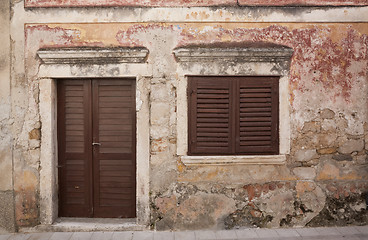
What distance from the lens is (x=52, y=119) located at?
174 inches

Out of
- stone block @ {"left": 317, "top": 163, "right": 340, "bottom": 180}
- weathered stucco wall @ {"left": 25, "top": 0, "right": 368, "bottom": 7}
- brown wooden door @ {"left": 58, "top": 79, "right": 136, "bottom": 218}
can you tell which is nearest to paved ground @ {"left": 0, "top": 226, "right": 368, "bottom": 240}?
brown wooden door @ {"left": 58, "top": 79, "right": 136, "bottom": 218}

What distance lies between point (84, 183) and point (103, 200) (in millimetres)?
366

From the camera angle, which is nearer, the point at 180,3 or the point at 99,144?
the point at 180,3

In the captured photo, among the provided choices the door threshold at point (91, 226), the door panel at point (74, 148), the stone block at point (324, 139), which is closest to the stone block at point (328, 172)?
the stone block at point (324, 139)

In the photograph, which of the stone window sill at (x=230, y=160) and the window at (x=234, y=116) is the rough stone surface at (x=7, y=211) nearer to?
the stone window sill at (x=230, y=160)

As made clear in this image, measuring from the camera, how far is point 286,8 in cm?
440

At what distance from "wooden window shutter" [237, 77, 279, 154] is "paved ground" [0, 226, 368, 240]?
3.58 ft

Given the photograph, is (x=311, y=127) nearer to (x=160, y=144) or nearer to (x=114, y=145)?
(x=160, y=144)

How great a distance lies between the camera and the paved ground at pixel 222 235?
13.7 feet

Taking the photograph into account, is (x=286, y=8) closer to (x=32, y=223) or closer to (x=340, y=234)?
(x=340, y=234)

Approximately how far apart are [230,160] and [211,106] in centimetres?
79

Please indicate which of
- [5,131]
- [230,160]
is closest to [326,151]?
[230,160]

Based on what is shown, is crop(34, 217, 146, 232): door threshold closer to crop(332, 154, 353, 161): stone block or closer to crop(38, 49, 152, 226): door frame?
crop(38, 49, 152, 226): door frame

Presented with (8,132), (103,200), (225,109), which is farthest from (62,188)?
(225,109)
